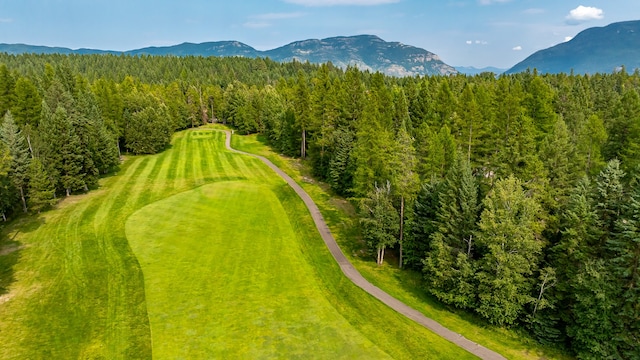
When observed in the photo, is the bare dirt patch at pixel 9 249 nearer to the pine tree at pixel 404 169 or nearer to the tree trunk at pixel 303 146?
the pine tree at pixel 404 169

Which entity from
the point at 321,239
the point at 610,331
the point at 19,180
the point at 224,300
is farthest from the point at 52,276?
the point at 610,331

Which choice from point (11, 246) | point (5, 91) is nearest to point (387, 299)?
point (11, 246)

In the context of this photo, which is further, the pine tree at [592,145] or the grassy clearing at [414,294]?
the pine tree at [592,145]

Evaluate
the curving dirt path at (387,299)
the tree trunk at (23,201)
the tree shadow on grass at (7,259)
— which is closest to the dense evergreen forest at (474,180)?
the tree trunk at (23,201)

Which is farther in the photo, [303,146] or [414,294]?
[303,146]

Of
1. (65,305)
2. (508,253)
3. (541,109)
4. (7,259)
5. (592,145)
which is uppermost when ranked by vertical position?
(541,109)

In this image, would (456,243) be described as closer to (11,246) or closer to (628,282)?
(628,282)
